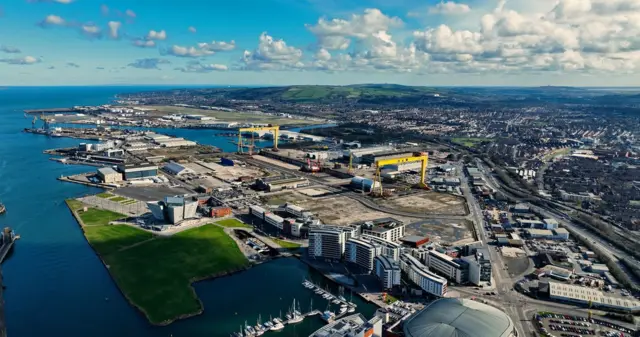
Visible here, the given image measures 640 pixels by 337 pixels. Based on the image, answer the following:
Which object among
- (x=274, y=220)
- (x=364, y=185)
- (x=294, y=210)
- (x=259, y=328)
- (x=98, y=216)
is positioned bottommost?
(x=259, y=328)

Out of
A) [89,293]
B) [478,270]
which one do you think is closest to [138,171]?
[89,293]

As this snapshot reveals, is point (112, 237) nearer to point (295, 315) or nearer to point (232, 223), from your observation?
point (232, 223)

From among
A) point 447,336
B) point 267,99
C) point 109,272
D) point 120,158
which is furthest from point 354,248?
point 267,99

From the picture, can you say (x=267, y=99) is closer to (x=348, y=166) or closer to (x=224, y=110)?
(x=224, y=110)

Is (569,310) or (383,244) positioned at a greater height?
(383,244)

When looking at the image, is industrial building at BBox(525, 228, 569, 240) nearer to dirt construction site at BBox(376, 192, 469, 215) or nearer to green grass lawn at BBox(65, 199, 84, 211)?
dirt construction site at BBox(376, 192, 469, 215)

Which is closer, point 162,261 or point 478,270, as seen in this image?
point 478,270

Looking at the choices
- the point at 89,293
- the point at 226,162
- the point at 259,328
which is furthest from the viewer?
Answer: the point at 226,162
